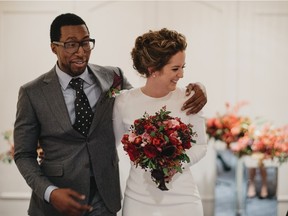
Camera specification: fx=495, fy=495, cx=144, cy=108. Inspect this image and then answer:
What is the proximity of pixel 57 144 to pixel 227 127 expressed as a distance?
2276 mm

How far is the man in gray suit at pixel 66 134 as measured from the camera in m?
2.47

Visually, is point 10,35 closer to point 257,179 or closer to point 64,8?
point 64,8

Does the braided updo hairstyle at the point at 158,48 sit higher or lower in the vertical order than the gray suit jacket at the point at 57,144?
higher

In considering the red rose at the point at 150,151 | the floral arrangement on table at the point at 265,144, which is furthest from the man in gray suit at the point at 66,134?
the floral arrangement on table at the point at 265,144

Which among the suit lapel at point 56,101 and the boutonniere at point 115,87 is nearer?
the suit lapel at point 56,101

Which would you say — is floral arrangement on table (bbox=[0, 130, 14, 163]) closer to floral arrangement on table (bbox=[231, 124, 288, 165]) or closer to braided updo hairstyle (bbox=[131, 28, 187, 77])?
floral arrangement on table (bbox=[231, 124, 288, 165])

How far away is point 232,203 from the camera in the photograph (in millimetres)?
4672

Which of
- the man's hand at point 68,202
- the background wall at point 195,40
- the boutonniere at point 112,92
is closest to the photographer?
the man's hand at point 68,202

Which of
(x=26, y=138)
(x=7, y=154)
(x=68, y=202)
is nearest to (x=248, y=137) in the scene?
(x=7, y=154)

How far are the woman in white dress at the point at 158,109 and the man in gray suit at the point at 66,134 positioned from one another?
0.31 feet

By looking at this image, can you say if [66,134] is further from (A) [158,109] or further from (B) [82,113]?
(A) [158,109]

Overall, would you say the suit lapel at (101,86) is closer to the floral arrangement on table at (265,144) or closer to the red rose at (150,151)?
the red rose at (150,151)

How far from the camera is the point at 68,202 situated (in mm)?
2133

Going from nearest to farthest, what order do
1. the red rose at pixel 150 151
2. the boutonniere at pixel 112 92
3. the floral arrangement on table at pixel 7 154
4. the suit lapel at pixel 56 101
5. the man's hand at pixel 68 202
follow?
1. the man's hand at pixel 68 202
2. the red rose at pixel 150 151
3. the suit lapel at pixel 56 101
4. the boutonniere at pixel 112 92
5. the floral arrangement on table at pixel 7 154
